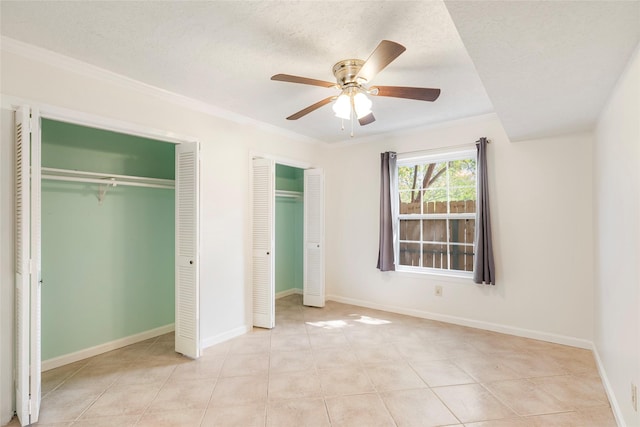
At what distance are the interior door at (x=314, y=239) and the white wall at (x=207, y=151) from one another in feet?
1.82

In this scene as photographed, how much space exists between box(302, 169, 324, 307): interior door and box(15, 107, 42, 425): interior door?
3066mm

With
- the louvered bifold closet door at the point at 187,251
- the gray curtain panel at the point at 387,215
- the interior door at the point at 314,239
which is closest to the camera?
the louvered bifold closet door at the point at 187,251

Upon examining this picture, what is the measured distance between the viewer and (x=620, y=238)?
6.43 ft

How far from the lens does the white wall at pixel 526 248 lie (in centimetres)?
317

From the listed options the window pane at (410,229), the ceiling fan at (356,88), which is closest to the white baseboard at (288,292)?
the window pane at (410,229)

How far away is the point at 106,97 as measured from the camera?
254cm

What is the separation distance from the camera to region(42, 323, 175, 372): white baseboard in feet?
9.03

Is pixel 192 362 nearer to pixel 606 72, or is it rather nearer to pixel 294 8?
pixel 294 8

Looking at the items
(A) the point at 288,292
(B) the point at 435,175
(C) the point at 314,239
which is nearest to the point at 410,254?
(B) the point at 435,175

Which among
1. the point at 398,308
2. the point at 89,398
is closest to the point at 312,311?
the point at 398,308

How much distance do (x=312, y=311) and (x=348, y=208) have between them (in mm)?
1596

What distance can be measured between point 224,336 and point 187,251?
3.52 ft

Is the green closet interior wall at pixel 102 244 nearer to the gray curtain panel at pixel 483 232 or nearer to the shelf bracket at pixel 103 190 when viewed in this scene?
the shelf bracket at pixel 103 190

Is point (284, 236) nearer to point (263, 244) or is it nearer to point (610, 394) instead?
point (263, 244)
